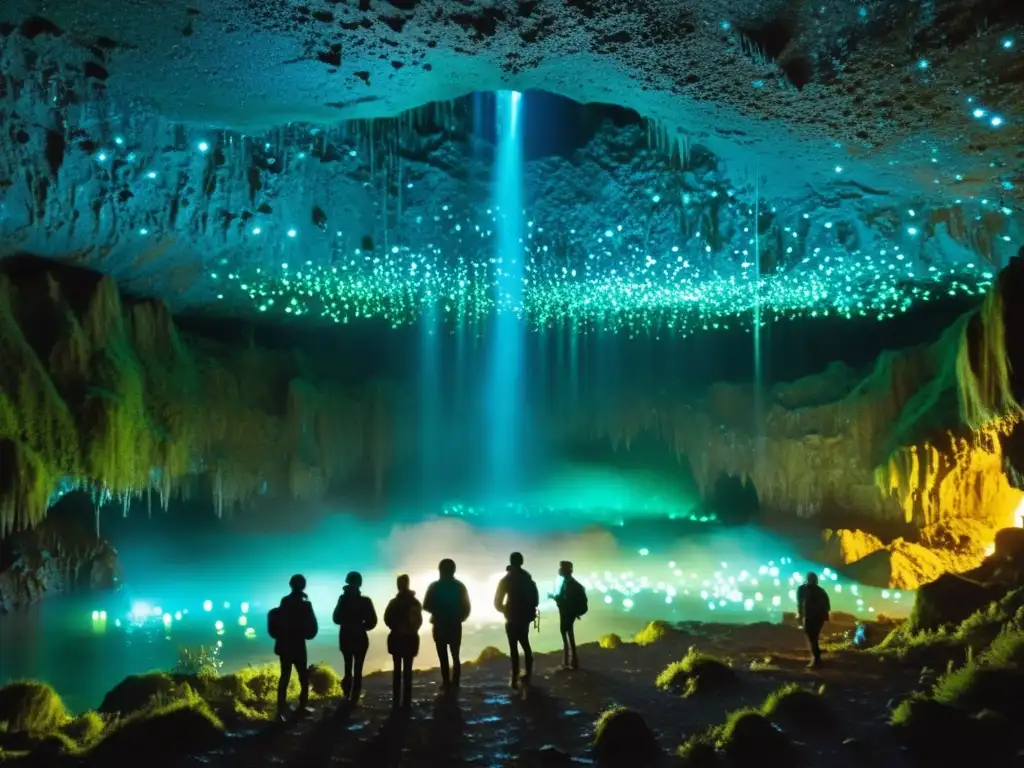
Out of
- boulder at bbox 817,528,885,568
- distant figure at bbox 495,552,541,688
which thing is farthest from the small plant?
boulder at bbox 817,528,885,568

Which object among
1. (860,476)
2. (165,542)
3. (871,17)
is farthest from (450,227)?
(165,542)

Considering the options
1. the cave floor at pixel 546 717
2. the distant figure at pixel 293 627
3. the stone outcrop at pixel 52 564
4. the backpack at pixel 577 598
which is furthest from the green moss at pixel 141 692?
the stone outcrop at pixel 52 564

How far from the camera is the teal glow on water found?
13859mm

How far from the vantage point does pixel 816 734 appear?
18.8 feet

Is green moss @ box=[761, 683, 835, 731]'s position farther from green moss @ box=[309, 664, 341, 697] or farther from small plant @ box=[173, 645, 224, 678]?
small plant @ box=[173, 645, 224, 678]

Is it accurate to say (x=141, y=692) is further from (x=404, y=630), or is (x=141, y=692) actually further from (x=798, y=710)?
(x=798, y=710)

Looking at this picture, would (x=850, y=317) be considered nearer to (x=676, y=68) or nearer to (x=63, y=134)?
(x=676, y=68)

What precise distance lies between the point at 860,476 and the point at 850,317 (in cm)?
441

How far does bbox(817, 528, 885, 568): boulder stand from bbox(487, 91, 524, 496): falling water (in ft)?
33.5

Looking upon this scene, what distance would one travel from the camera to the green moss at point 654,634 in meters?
11.5

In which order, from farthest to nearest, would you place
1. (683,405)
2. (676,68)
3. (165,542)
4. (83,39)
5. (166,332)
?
(165,542), (683,405), (166,332), (676,68), (83,39)

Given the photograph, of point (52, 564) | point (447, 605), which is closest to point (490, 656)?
point (447, 605)

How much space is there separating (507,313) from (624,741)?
494 inches

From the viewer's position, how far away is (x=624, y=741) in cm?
549
